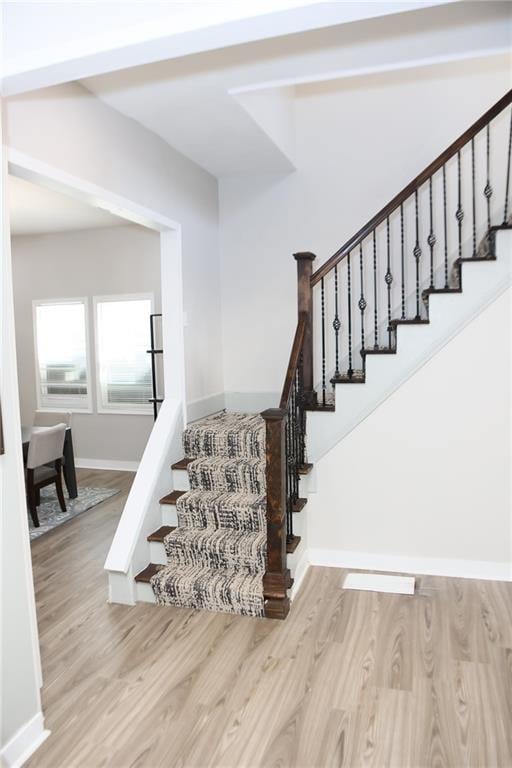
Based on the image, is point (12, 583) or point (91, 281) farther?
point (91, 281)

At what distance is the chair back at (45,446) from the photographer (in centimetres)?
486

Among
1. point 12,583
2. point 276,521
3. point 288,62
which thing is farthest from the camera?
point 276,521

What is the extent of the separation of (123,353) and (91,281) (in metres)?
0.93

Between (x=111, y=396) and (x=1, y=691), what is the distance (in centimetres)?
492

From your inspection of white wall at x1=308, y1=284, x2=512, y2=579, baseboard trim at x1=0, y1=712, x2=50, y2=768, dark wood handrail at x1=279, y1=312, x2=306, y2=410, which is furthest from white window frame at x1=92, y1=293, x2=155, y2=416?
baseboard trim at x1=0, y1=712, x2=50, y2=768

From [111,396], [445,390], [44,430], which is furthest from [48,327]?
[445,390]

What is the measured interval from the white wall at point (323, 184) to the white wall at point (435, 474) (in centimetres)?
146

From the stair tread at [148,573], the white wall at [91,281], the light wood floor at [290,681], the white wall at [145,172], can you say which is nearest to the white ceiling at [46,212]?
the white wall at [91,281]

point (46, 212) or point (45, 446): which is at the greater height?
point (46, 212)

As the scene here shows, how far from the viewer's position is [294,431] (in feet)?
12.1

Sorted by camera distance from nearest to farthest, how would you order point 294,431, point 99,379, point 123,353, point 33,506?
point 294,431
point 33,506
point 123,353
point 99,379

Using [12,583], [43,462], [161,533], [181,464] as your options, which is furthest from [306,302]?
[43,462]

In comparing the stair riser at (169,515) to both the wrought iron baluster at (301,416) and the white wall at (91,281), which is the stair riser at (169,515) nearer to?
the wrought iron baluster at (301,416)

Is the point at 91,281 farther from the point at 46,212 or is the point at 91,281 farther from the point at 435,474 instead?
the point at 435,474
